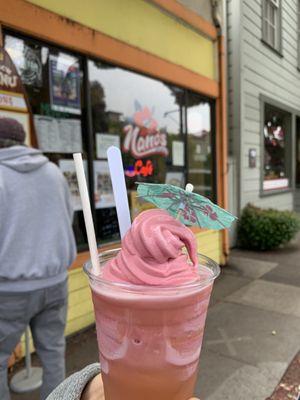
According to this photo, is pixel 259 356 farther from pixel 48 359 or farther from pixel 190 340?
pixel 190 340

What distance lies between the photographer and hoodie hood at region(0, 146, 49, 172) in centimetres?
227

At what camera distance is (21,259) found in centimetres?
226

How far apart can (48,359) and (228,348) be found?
1.95 m

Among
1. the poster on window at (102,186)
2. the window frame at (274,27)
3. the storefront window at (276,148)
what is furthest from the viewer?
the storefront window at (276,148)

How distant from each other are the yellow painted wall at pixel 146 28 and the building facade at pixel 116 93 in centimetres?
1

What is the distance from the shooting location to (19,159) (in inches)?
91.0

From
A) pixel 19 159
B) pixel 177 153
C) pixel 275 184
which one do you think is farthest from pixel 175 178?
pixel 275 184

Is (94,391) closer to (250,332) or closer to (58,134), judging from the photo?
(58,134)

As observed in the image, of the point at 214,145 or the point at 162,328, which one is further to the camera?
the point at 214,145

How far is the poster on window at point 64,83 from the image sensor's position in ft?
12.9

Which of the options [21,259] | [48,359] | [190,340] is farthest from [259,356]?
[190,340]

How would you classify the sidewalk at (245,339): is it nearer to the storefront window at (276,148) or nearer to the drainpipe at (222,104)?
the drainpipe at (222,104)

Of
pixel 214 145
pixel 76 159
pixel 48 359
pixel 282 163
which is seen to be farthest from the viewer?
pixel 282 163

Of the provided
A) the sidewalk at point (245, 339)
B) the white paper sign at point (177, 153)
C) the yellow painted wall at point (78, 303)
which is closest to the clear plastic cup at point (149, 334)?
the sidewalk at point (245, 339)
